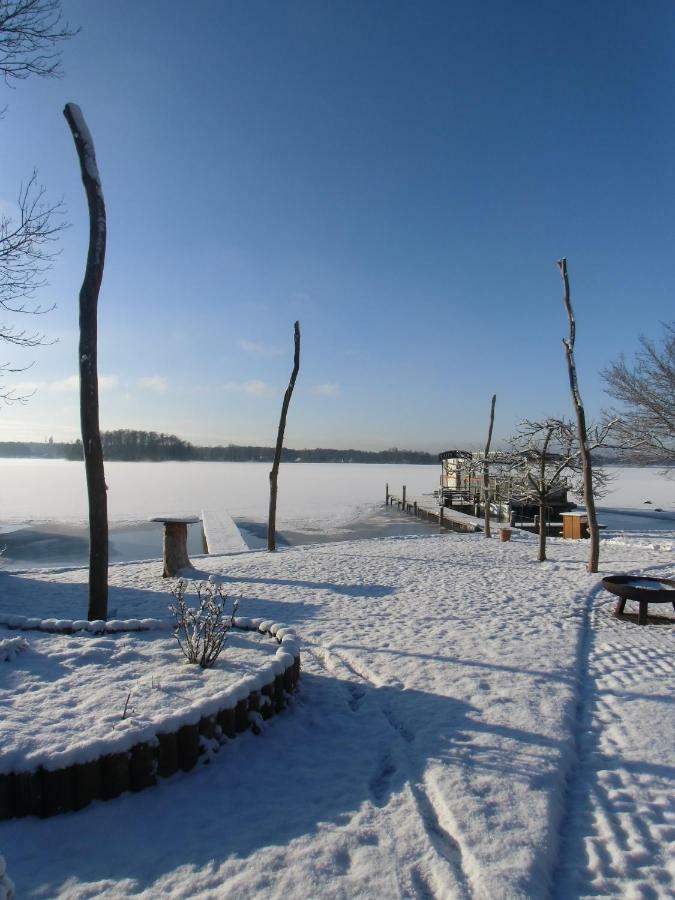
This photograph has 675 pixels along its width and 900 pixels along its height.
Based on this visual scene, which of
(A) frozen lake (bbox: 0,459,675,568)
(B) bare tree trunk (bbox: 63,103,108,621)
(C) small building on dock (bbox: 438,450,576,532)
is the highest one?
(B) bare tree trunk (bbox: 63,103,108,621)

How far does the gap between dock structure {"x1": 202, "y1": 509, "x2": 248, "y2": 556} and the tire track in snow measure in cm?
928

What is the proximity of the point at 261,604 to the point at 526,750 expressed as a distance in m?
4.78

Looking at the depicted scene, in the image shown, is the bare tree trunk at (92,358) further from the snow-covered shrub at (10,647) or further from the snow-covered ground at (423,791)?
the snow-covered ground at (423,791)

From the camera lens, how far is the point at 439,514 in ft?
79.7

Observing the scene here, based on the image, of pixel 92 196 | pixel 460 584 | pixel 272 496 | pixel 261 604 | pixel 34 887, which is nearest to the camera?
pixel 34 887

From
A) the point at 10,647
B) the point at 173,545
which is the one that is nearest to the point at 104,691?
the point at 10,647

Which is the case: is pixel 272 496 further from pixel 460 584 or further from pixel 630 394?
pixel 630 394

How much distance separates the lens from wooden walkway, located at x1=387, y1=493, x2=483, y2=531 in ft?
72.2

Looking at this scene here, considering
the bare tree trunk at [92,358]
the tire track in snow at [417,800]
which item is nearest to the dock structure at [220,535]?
the bare tree trunk at [92,358]

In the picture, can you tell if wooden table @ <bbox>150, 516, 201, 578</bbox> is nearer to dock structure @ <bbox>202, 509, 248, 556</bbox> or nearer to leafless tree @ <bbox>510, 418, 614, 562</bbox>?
dock structure @ <bbox>202, 509, 248, 556</bbox>

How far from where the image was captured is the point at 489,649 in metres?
5.49

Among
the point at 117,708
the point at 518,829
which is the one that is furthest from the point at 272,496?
the point at 518,829

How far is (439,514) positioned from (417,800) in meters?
21.8

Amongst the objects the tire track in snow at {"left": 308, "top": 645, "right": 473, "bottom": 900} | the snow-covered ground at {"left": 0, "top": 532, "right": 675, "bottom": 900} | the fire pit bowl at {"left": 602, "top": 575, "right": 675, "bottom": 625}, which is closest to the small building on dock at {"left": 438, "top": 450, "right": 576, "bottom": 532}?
the fire pit bowl at {"left": 602, "top": 575, "right": 675, "bottom": 625}
